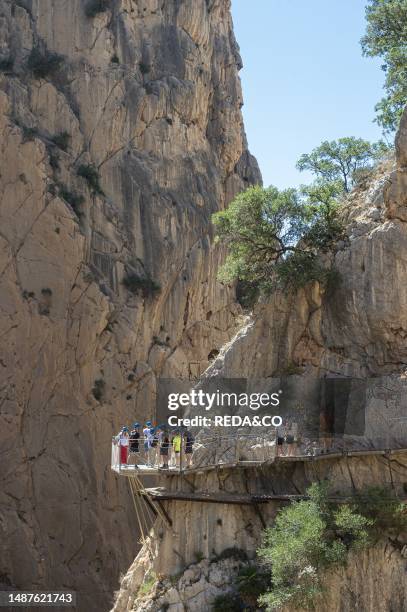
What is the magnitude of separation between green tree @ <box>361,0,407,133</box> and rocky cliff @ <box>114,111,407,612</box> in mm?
4914

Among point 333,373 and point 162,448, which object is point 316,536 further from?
point 333,373

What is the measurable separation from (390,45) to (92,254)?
72.2 ft

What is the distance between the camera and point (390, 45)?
119 ft

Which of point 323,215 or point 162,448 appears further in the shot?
point 323,215

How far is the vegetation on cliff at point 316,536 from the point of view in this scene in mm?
24531

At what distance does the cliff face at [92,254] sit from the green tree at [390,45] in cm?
2040

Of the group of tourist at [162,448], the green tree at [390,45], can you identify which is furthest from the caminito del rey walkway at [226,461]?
the green tree at [390,45]

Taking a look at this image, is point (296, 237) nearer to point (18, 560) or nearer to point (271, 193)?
point (271, 193)

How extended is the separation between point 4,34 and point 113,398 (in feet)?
72.6

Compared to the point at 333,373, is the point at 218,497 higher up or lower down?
lower down

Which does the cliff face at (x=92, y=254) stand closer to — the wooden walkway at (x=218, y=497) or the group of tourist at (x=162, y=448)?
the group of tourist at (x=162, y=448)

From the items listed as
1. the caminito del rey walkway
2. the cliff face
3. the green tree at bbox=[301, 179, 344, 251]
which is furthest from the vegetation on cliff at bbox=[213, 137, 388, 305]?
the cliff face

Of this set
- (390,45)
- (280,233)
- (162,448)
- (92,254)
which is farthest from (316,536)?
(92,254)

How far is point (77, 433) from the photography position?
49.2m
